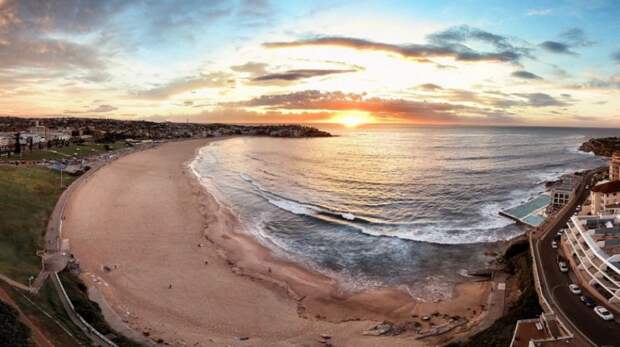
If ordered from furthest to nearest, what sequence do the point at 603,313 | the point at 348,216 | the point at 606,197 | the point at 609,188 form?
the point at 348,216 → the point at 609,188 → the point at 606,197 → the point at 603,313

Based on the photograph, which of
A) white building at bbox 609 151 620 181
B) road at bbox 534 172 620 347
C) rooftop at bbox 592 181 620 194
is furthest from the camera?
white building at bbox 609 151 620 181

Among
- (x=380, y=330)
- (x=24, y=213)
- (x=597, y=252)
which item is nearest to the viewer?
(x=380, y=330)

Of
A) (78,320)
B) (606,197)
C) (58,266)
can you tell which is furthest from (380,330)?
(606,197)

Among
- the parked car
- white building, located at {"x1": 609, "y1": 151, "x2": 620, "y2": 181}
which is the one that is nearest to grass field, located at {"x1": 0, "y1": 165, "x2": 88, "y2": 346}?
the parked car

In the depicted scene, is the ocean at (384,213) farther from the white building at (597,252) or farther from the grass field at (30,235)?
the grass field at (30,235)

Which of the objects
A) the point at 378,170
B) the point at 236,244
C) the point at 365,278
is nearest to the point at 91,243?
the point at 236,244

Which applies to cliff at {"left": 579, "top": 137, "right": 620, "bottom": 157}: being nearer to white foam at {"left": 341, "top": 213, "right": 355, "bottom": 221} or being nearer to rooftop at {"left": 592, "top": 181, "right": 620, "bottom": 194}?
rooftop at {"left": 592, "top": 181, "right": 620, "bottom": 194}

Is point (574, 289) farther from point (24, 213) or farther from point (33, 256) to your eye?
point (24, 213)
